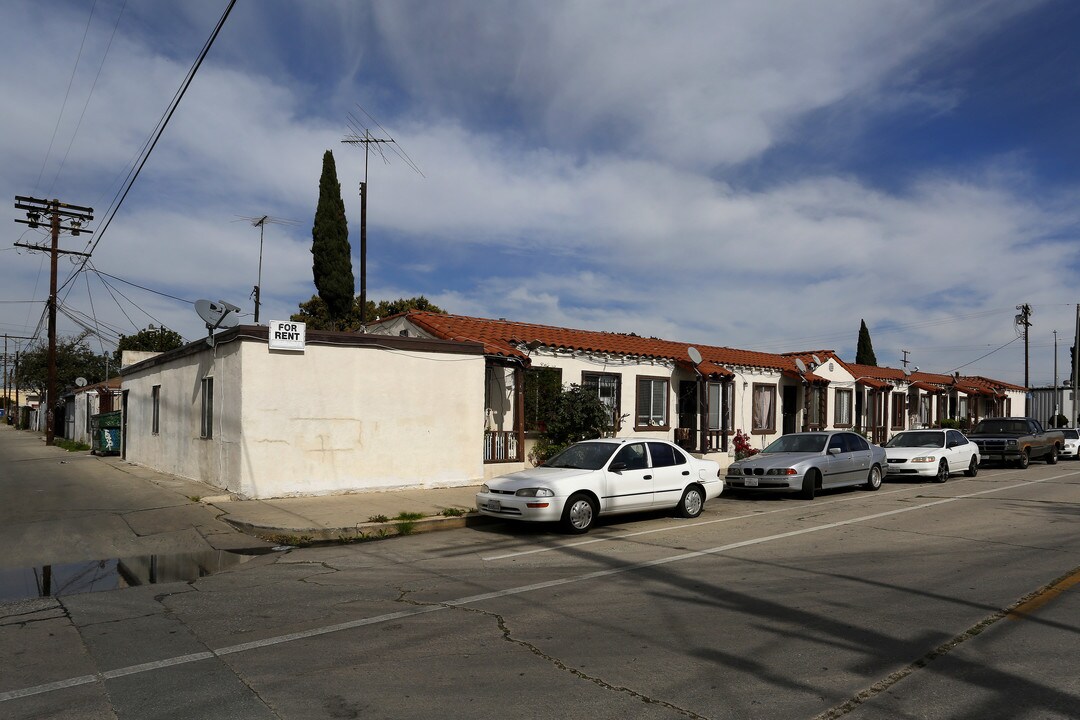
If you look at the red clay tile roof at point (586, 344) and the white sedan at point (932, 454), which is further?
the white sedan at point (932, 454)

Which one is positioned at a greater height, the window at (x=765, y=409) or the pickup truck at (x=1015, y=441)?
the window at (x=765, y=409)

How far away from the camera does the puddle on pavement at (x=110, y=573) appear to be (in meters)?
7.92

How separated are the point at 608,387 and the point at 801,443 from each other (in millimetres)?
5660

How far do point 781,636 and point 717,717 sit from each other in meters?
1.82

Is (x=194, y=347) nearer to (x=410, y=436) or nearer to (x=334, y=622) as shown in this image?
(x=410, y=436)

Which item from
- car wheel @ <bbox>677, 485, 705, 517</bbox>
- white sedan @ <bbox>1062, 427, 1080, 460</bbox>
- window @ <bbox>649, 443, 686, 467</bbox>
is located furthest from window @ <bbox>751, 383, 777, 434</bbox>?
window @ <bbox>649, 443, 686, 467</bbox>

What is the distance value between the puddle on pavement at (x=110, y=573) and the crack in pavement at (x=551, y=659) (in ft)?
9.85

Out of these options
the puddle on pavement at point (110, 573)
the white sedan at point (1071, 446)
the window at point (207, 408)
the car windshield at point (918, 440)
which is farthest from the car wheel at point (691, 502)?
the white sedan at point (1071, 446)

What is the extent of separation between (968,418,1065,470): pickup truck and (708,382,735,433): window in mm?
8034

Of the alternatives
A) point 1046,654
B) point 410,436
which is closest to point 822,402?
point 410,436

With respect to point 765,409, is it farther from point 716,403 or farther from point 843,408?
point 843,408

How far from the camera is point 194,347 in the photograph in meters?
16.8

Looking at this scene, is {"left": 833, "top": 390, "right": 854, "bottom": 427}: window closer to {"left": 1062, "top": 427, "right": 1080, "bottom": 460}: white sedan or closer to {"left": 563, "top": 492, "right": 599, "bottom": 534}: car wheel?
{"left": 1062, "top": 427, "right": 1080, "bottom": 460}: white sedan

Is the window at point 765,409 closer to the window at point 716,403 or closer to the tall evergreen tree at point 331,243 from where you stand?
the window at point 716,403
